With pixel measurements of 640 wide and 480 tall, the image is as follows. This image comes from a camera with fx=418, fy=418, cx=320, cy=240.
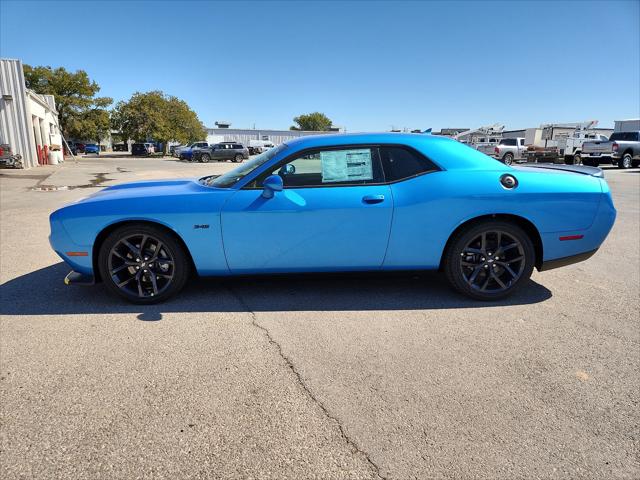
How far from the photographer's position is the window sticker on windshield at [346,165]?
12.1ft

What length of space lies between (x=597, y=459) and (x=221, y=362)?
2137mm

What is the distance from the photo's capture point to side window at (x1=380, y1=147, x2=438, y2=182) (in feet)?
12.1

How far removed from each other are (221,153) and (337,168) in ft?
119

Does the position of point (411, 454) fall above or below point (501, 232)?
below

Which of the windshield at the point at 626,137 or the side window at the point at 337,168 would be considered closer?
the side window at the point at 337,168

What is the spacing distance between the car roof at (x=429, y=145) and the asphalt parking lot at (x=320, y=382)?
1240mm

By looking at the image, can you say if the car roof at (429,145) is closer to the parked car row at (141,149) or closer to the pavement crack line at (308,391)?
the pavement crack line at (308,391)

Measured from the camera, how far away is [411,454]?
198cm

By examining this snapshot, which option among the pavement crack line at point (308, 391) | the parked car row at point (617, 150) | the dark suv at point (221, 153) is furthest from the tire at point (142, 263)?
the dark suv at point (221, 153)

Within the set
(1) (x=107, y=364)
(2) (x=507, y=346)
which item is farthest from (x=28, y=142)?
(2) (x=507, y=346)

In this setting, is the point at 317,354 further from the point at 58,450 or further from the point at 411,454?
the point at 58,450

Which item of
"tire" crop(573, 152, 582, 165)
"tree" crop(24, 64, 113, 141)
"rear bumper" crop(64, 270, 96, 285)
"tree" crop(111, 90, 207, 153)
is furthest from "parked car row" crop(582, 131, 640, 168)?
"tree" crop(24, 64, 113, 141)

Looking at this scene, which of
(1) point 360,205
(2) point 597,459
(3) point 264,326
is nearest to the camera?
(2) point 597,459

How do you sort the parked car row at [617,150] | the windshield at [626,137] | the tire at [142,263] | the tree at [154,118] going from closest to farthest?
the tire at [142,263]
the parked car row at [617,150]
the windshield at [626,137]
the tree at [154,118]
